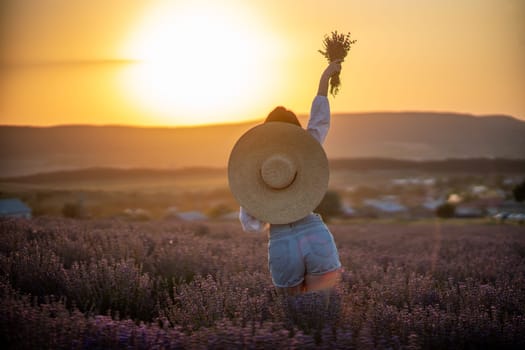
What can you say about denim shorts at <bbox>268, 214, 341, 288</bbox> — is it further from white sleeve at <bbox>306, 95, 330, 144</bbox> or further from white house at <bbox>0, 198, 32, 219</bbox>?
white house at <bbox>0, 198, 32, 219</bbox>

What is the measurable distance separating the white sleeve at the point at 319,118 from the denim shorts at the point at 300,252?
2.22 feet

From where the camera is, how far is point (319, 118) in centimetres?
485

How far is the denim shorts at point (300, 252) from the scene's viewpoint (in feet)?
14.7

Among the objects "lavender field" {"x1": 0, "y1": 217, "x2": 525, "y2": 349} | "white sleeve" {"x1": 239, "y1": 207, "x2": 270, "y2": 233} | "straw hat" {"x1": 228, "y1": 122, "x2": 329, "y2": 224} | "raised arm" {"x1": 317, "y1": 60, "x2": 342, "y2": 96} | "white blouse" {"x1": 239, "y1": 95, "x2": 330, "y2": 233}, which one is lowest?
"lavender field" {"x1": 0, "y1": 217, "x2": 525, "y2": 349}

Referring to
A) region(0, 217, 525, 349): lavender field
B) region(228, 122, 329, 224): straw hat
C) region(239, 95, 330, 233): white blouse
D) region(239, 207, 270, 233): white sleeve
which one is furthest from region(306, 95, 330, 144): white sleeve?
region(0, 217, 525, 349): lavender field

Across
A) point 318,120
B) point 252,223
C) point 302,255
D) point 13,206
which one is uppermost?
point 318,120

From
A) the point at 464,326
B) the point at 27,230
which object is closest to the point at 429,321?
the point at 464,326

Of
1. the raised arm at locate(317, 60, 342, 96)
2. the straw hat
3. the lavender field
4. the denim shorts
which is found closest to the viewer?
the lavender field

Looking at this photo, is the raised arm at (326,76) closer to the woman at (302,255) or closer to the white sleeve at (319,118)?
the white sleeve at (319,118)

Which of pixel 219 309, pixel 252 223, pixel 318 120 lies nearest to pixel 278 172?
pixel 252 223

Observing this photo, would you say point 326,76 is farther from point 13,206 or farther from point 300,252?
point 13,206

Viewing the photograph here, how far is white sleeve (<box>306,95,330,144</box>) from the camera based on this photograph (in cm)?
486

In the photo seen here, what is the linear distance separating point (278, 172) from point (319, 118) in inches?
22.8

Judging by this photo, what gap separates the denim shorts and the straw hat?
11 cm
